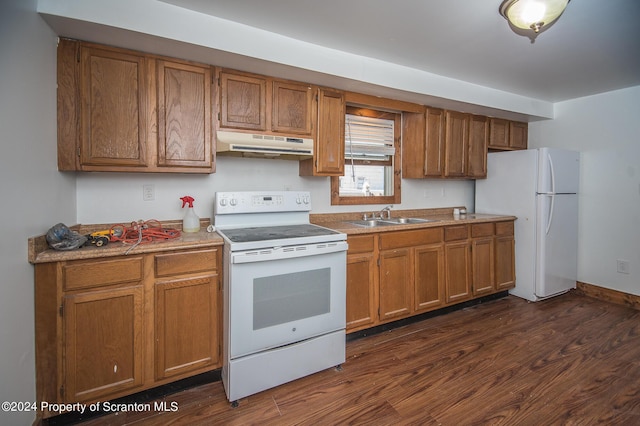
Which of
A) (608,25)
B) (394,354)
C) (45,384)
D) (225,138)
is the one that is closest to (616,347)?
(394,354)

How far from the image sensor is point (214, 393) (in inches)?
74.3

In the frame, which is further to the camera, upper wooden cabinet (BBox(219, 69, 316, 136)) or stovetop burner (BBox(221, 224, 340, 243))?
upper wooden cabinet (BBox(219, 69, 316, 136))

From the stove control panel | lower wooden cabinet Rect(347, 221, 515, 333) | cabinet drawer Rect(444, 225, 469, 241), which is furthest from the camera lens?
cabinet drawer Rect(444, 225, 469, 241)

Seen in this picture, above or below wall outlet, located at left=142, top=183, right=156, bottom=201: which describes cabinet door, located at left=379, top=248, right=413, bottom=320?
below

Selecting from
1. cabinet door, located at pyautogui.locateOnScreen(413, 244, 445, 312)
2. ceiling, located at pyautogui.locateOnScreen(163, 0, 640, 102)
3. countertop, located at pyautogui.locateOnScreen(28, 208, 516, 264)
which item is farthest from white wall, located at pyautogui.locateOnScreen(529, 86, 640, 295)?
cabinet door, located at pyautogui.locateOnScreen(413, 244, 445, 312)

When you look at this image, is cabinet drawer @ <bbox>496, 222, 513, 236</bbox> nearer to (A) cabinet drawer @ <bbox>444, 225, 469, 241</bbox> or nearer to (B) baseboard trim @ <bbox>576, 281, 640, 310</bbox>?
(A) cabinet drawer @ <bbox>444, 225, 469, 241</bbox>

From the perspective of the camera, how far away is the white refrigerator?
10.6 ft

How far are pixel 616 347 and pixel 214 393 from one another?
9.93 feet

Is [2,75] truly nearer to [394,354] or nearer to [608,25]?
[394,354]

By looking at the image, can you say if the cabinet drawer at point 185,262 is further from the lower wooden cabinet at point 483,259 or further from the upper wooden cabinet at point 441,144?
the lower wooden cabinet at point 483,259

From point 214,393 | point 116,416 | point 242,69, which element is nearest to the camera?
point 116,416

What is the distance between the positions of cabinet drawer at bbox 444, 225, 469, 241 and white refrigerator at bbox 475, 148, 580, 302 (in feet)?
2.85

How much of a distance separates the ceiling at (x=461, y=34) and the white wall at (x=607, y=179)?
1.50ft

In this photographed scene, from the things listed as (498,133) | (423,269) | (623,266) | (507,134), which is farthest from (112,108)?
(623,266)
